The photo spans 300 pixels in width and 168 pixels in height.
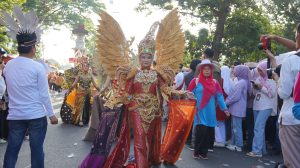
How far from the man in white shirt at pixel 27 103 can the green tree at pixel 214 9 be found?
13.9m

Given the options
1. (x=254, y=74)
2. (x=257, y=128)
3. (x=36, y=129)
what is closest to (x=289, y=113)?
(x=36, y=129)

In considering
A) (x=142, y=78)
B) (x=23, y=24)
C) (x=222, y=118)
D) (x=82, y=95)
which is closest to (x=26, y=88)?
(x=23, y=24)

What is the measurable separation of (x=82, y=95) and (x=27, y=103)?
20.5 ft

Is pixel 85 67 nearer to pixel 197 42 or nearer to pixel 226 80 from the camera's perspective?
pixel 226 80

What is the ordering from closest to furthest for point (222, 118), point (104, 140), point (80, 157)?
point (104, 140), point (80, 157), point (222, 118)

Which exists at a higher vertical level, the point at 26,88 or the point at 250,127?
the point at 26,88

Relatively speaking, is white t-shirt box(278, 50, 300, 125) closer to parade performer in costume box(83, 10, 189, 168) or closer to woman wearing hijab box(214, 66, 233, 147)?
parade performer in costume box(83, 10, 189, 168)

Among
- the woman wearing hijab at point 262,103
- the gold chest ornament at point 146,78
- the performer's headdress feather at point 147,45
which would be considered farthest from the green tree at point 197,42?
the gold chest ornament at point 146,78

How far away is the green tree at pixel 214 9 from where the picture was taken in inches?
682

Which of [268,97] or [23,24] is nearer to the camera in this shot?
[23,24]

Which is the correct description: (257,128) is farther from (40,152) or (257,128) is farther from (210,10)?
(210,10)

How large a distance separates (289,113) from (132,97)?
231 centimetres

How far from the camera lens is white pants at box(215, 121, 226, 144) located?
7.87m

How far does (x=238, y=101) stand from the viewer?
24.9 feet
